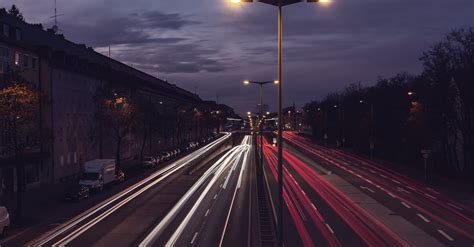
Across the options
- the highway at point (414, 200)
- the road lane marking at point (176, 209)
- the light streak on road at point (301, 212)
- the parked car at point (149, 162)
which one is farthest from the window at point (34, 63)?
the highway at point (414, 200)

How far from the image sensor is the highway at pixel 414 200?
30.5 m

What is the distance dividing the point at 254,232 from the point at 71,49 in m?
54.2

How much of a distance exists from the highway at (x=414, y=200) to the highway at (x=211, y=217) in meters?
8.32

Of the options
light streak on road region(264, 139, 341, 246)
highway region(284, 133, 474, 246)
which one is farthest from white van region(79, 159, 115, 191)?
highway region(284, 133, 474, 246)

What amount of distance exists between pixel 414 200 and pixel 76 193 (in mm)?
27456

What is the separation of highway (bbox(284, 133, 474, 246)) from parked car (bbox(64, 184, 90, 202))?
2046cm

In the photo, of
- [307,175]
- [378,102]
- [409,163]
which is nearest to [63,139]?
[307,175]

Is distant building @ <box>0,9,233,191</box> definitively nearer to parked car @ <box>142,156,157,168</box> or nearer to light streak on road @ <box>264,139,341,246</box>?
parked car @ <box>142,156,157,168</box>

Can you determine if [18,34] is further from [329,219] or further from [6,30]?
[329,219]

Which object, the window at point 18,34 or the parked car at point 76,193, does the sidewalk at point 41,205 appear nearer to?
the parked car at point 76,193

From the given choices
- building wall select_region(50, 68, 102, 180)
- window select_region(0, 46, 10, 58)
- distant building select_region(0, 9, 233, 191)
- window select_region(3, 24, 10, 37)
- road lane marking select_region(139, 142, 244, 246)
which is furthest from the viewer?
building wall select_region(50, 68, 102, 180)

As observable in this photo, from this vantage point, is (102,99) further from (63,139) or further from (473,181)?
(473,181)

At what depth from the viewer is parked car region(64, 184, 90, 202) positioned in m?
42.2

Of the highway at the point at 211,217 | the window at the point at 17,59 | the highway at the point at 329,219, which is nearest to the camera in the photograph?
the highway at the point at 211,217
